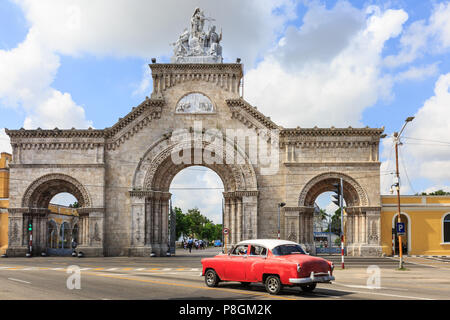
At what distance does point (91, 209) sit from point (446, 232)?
28.9 meters

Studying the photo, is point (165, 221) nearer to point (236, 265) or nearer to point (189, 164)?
point (189, 164)

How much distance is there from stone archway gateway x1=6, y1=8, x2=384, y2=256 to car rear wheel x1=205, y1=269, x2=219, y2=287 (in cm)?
2346

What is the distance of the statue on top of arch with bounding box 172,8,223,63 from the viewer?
147 ft

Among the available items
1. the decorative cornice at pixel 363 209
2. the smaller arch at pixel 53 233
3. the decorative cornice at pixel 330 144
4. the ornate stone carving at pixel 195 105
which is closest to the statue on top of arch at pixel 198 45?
the ornate stone carving at pixel 195 105

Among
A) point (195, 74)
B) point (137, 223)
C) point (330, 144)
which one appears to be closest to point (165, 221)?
point (137, 223)

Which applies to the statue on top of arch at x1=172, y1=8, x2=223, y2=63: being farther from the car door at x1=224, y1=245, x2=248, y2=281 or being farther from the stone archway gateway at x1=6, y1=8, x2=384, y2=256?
the car door at x1=224, y1=245, x2=248, y2=281

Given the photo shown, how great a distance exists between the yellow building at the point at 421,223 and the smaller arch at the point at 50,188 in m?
24.4

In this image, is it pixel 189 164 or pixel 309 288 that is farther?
pixel 189 164

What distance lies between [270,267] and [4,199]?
131 feet

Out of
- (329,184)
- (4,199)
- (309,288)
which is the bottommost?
(309,288)

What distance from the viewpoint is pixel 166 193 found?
44406mm

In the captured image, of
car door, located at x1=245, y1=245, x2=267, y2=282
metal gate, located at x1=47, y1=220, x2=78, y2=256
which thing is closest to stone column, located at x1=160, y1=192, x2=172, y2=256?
metal gate, located at x1=47, y1=220, x2=78, y2=256

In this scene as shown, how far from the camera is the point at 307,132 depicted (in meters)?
42.0
